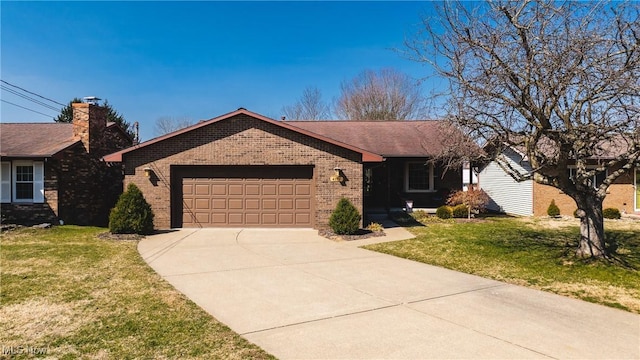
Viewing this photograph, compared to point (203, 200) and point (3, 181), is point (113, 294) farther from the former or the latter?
point (3, 181)

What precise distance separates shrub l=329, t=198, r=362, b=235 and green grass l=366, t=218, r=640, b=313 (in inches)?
63.2

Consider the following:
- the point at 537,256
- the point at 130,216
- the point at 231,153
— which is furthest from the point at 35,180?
the point at 537,256

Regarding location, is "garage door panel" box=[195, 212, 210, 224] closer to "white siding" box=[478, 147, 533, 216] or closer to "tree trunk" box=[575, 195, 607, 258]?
"tree trunk" box=[575, 195, 607, 258]

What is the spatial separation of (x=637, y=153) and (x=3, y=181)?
62.4 feet

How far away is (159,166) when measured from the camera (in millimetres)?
14125

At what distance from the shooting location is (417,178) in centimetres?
1927

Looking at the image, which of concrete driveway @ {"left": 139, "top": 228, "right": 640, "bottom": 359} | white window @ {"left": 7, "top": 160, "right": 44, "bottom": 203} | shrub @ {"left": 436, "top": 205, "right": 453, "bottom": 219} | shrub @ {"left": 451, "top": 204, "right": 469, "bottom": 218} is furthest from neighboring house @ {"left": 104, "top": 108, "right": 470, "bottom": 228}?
concrete driveway @ {"left": 139, "top": 228, "right": 640, "bottom": 359}

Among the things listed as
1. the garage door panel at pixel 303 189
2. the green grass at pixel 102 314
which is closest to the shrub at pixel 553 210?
the garage door panel at pixel 303 189

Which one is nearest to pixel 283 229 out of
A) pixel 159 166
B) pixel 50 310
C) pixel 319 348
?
pixel 159 166

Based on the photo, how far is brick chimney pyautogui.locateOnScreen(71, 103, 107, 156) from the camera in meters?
16.0

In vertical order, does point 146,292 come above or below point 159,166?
below

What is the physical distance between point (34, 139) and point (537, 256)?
60.8ft

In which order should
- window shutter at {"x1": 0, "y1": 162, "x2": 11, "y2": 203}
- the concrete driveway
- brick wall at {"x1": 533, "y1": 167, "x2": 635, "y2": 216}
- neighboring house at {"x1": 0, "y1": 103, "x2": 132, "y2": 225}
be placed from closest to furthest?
the concrete driveway
neighboring house at {"x1": 0, "y1": 103, "x2": 132, "y2": 225}
window shutter at {"x1": 0, "y1": 162, "x2": 11, "y2": 203}
brick wall at {"x1": 533, "y1": 167, "x2": 635, "y2": 216}

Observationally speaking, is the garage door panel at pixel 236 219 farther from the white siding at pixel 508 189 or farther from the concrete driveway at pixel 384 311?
the white siding at pixel 508 189
